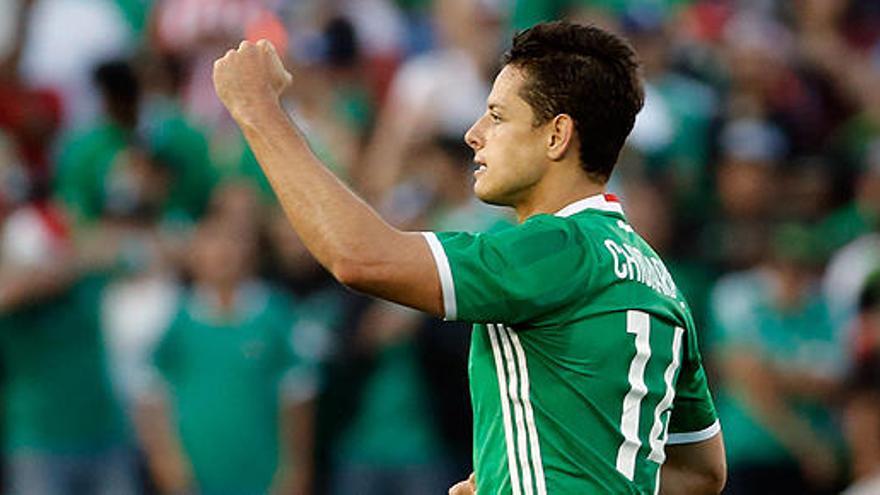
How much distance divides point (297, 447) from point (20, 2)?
137 inches

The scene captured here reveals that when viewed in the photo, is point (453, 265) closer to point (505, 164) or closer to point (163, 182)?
point (505, 164)

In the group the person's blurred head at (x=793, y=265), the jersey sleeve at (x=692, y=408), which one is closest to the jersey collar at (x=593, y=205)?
the jersey sleeve at (x=692, y=408)

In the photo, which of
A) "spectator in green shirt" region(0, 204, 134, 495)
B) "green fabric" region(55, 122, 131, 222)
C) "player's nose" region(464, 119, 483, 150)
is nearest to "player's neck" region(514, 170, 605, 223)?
"player's nose" region(464, 119, 483, 150)

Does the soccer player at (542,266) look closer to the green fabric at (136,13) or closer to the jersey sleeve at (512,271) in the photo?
the jersey sleeve at (512,271)

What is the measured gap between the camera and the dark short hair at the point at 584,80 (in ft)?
13.8

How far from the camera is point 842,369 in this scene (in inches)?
344

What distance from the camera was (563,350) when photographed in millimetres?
4125

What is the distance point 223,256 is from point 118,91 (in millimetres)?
1478

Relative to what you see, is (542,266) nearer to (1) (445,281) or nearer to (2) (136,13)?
(1) (445,281)

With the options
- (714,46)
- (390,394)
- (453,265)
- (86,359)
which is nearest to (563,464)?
(453,265)

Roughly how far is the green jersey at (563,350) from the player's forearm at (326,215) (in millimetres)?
147

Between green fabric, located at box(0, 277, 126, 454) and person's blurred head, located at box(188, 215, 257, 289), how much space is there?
1.73 feet

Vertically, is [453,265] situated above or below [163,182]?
above

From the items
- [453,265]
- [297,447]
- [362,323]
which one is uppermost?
[453,265]
